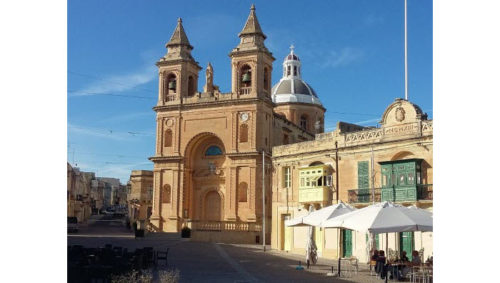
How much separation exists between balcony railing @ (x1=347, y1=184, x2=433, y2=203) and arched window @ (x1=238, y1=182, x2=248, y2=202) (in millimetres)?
14629

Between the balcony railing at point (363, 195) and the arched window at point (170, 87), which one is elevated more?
the arched window at point (170, 87)

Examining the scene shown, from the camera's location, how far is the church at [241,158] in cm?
2858

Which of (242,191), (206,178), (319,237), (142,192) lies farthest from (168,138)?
(319,237)

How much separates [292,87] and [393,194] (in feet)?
107

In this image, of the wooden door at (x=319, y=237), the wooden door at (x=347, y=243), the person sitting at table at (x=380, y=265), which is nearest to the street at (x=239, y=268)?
the person sitting at table at (x=380, y=265)

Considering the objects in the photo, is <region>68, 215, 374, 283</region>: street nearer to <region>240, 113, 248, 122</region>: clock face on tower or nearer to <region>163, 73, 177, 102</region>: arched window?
<region>240, 113, 248, 122</region>: clock face on tower

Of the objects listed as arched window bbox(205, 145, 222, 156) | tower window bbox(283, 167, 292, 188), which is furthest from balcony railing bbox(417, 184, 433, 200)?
arched window bbox(205, 145, 222, 156)

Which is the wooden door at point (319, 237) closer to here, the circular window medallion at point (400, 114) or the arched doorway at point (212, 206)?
the circular window medallion at point (400, 114)

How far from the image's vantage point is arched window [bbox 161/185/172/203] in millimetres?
43044

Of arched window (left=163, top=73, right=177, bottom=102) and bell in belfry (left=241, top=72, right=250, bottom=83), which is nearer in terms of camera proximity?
bell in belfry (left=241, top=72, right=250, bottom=83)

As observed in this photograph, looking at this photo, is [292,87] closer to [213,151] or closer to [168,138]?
[213,151]

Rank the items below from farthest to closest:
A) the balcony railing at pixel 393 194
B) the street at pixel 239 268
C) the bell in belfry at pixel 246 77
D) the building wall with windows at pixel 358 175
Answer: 1. the bell in belfry at pixel 246 77
2. the building wall with windows at pixel 358 175
3. the balcony railing at pixel 393 194
4. the street at pixel 239 268

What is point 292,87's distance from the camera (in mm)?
55219
